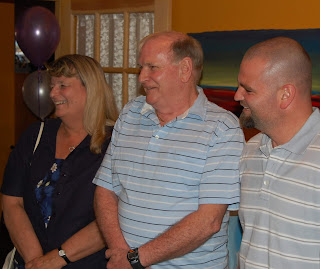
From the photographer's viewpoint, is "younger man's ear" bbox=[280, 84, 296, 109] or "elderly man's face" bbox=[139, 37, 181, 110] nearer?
"younger man's ear" bbox=[280, 84, 296, 109]

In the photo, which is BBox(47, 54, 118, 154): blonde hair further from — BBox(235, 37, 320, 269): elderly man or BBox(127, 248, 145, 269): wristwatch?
BBox(235, 37, 320, 269): elderly man

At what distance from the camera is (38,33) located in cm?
445

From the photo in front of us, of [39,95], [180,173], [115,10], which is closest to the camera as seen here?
[180,173]

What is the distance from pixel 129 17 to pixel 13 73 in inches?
143

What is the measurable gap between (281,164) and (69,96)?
128 centimetres

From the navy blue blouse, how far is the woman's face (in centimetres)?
15

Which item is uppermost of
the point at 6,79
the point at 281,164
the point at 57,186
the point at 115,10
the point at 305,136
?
the point at 115,10

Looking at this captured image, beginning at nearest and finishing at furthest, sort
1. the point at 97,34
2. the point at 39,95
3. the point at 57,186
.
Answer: the point at 57,186, the point at 97,34, the point at 39,95

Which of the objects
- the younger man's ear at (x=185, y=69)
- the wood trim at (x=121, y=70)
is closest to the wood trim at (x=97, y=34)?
the wood trim at (x=121, y=70)

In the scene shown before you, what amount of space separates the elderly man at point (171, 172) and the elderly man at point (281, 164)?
0.16 metres

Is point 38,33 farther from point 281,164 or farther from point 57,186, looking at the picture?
point 281,164

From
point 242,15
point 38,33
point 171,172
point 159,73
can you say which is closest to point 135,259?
point 171,172

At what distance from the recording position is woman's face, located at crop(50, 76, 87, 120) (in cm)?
267

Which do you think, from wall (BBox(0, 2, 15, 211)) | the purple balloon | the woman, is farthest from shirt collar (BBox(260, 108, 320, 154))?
wall (BBox(0, 2, 15, 211))
